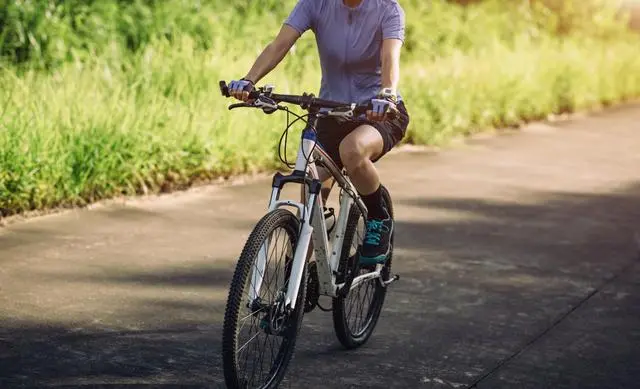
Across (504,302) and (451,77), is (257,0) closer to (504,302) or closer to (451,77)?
(451,77)

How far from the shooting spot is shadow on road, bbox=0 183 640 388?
20.1 ft

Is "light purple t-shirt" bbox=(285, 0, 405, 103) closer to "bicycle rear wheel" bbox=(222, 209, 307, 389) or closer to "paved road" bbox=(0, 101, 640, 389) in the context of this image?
"bicycle rear wheel" bbox=(222, 209, 307, 389)

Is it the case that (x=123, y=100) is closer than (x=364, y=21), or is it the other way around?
(x=364, y=21)

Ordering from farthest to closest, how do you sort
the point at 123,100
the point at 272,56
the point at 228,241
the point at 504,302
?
the point at 123,100
the point at 228,241
the point at 504,302
the point at 272,56

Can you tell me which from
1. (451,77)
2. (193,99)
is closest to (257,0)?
(451,77)

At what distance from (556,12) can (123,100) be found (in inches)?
821

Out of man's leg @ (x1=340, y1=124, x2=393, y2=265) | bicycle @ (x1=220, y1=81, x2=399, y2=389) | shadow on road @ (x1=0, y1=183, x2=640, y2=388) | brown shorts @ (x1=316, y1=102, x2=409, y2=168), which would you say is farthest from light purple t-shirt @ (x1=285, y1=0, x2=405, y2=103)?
shadow on road @ (x1=0, y1=183, x2=640, y2=388)

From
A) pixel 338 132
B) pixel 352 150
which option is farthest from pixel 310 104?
pixel 338 132

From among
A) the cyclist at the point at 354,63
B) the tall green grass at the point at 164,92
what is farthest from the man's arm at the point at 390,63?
the tall green grass at the point at 164,92

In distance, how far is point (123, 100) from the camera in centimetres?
1187

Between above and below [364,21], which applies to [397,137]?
below

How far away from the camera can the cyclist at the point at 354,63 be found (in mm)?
6125

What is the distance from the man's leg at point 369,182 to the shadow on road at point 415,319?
1.85 ft

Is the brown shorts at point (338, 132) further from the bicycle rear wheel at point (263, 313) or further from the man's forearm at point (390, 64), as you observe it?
the bicycle rear wheel at point (263, 313)
